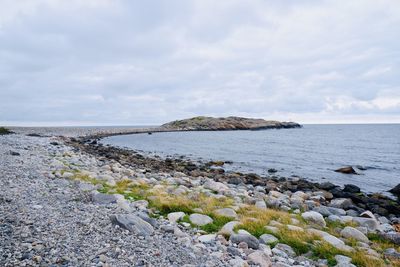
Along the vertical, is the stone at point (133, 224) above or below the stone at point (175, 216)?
above

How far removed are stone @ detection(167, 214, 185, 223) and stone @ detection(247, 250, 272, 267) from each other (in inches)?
97.7

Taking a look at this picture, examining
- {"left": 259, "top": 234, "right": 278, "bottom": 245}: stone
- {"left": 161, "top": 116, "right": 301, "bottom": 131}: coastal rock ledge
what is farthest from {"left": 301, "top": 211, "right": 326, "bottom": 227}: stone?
{"left": 161, "top": 116, "right": 301, "bottom": 131}: coastal rock ledge

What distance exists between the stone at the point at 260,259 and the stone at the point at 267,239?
99 cm


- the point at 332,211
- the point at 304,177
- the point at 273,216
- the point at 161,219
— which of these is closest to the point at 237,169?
the point at 304,177

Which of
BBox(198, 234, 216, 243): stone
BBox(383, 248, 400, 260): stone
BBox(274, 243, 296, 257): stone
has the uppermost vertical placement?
BBox(198, 234, 216, 243): stone

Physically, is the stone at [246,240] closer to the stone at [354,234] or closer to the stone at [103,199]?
the stone at [354,234]

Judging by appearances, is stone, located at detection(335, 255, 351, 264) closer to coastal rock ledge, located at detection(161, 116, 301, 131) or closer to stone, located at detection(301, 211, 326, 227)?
stone, located at detection(301, 211, 326, 227)

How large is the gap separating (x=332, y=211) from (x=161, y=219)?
753cm

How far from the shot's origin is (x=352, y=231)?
8.41 meters

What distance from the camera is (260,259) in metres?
5.94

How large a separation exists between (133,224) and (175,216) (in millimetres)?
1607

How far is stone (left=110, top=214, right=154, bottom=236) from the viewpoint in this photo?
258 inches

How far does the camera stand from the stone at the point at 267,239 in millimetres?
7168

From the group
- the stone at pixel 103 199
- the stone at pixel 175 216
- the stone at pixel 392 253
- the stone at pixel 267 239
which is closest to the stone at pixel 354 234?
the stone at pixel 392 253
